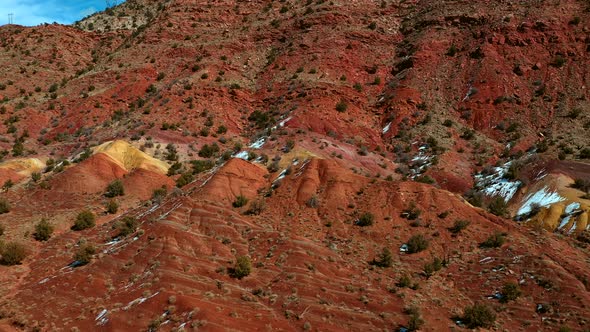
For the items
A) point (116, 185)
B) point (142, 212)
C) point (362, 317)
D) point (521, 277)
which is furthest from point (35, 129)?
point (521, 277)

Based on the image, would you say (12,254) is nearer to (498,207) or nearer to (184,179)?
(184,179)

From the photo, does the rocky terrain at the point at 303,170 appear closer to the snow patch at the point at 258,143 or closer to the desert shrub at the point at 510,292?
the desert shrub at the point at 510,292

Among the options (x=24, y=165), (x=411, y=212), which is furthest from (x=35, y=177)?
(x=411, y=212)

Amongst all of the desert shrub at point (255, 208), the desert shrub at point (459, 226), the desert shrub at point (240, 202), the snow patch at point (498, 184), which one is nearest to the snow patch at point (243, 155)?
the desert shrub at point (240, 202)

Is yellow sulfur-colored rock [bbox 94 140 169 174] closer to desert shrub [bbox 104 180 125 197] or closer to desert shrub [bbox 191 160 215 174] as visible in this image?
desert shrub [bbox 191 160 215 174]

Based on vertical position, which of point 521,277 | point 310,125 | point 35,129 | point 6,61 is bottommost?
point 521,277

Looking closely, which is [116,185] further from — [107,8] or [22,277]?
[107,8]
